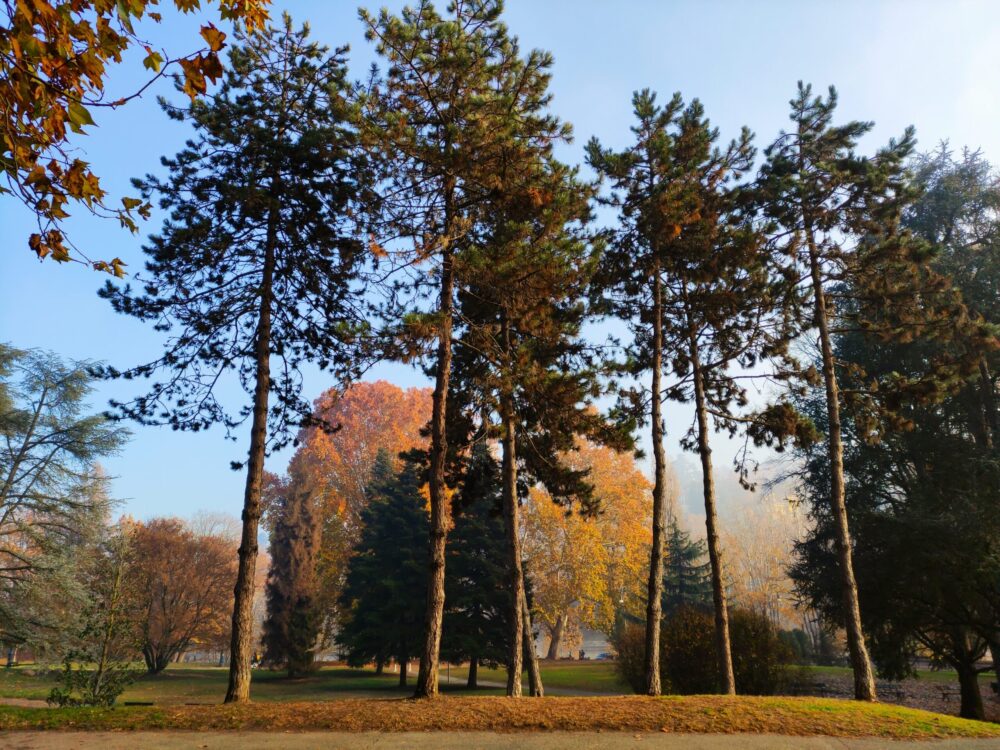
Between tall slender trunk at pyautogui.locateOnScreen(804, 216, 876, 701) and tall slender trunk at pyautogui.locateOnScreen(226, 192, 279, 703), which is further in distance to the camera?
tall slender trunk at pyautogui.locateOnScreen(804, 216, 876, 701)

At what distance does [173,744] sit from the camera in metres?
8.10

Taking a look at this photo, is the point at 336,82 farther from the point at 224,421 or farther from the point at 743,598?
the point at 743,598

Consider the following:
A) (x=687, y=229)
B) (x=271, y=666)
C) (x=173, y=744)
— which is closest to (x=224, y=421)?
(x=173, y=744)

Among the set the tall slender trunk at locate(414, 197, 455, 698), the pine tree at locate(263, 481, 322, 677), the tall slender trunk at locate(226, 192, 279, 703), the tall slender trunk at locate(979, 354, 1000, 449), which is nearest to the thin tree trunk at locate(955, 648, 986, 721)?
the tall slender trunk at locate(979, 354, 1000, 449)

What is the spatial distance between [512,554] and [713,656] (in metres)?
8.21

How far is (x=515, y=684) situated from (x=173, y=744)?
23.3 feet

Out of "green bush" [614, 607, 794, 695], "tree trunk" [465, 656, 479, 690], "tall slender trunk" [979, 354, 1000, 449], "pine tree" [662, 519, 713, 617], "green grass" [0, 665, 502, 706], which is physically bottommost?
"green grass" [0, 665, 502, 706]

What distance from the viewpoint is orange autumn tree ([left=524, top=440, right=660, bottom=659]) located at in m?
32.0

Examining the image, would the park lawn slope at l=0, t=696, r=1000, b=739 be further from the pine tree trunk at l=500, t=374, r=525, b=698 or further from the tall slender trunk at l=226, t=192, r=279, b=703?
the pine tree trunk at l=500, t=374, r=525, b=698

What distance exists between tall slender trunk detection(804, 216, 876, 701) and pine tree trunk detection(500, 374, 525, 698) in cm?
715

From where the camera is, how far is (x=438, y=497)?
11.9m

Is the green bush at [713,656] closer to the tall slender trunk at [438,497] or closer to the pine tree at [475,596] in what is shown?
the pine tree at [475,596]

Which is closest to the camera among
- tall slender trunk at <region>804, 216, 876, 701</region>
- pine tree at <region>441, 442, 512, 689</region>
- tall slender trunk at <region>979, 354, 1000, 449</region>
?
tall slender trunk at <region>804, 216, 876, 701</region>

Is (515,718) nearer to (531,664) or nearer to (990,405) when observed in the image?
(531,664)
